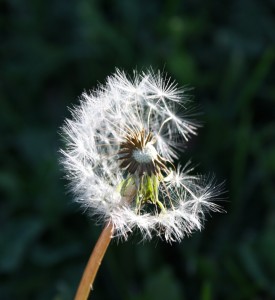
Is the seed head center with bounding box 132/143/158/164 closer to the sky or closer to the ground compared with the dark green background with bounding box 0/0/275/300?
closer to the ground

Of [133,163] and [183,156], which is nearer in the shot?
[133,163]

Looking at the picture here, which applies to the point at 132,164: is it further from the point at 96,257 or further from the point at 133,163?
the point at 96,257

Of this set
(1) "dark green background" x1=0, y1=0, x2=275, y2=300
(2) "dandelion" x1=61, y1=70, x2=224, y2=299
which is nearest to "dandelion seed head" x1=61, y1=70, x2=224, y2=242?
(2) "dandelion" x1=61, y1=70, x2=224, y2=299

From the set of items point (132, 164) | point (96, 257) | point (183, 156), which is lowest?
point (96, 257)

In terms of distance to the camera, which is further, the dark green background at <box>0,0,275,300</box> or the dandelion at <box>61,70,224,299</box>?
the dark green background at <box>0,0,275,300</box>

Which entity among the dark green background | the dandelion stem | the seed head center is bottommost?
the dandelion stem

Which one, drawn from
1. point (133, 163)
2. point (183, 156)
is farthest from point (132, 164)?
point (183, 156)

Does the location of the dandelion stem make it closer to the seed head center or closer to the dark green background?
the seed head center
